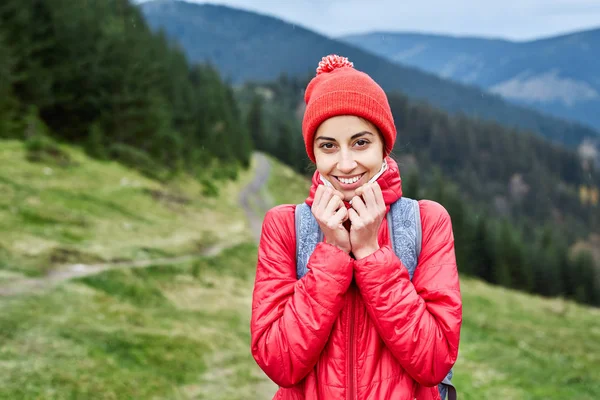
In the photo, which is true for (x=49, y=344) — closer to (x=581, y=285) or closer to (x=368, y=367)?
(x=368, y=367)

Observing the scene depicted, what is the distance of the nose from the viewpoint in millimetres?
2631

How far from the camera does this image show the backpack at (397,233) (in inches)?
106

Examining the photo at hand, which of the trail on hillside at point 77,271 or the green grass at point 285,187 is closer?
the trail on hillside at point 77,271

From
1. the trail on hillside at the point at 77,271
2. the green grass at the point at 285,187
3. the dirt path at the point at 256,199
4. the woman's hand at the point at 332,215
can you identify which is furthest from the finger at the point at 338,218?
the green grass at the point at 285,187

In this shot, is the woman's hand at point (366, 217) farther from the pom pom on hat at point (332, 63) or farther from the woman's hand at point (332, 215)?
the pom pom on hat at point (332, 63)

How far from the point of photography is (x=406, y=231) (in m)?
2.70

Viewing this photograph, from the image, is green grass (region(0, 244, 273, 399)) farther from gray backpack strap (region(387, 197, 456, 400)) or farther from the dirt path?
the dirt path

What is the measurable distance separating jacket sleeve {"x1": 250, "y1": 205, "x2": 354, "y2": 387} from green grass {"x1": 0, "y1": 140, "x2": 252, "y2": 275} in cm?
1177

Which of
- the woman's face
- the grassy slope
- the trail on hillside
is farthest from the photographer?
the trail on hillside

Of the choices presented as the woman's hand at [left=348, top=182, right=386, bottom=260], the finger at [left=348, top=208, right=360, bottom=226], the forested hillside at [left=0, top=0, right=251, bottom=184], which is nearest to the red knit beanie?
the woman's hand at [left=348, top=182, right=386, bottom=260]

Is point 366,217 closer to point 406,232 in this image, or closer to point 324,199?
point 324,199

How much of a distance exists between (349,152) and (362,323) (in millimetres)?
854

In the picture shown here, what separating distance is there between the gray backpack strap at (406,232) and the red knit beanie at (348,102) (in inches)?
13.6

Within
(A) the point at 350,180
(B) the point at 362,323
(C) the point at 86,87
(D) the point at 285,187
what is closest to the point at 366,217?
(A) the point at 350,180
